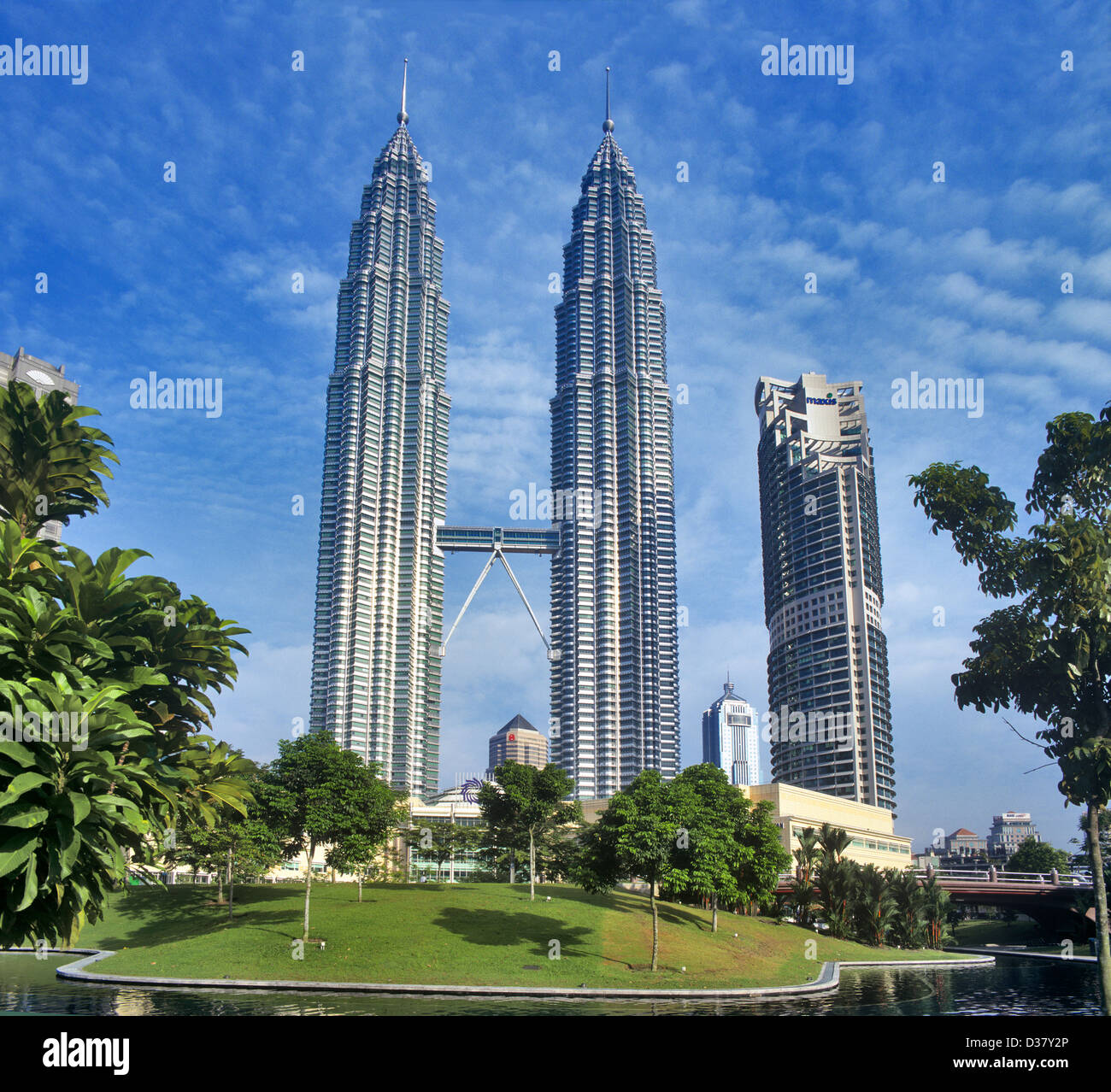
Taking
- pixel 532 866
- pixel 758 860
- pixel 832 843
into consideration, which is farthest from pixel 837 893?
pixel 532 866

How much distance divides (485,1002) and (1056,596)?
34516mm

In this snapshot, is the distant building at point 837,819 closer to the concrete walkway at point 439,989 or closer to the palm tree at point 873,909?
the palm tree at point 873,909

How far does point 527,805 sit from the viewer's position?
260 ft

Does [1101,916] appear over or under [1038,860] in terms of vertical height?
over

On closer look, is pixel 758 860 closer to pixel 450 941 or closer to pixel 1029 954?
pixel 450 941

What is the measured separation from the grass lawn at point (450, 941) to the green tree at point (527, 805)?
539 cm

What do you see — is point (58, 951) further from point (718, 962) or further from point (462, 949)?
point (718, 962)

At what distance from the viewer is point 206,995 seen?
4269cm

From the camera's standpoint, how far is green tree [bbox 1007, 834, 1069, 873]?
527 ft

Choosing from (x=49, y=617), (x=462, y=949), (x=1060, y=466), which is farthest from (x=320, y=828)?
(x=1060, y=466)

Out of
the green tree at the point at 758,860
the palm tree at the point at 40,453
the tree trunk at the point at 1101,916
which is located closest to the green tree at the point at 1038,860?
the green tree at the point at 758,860

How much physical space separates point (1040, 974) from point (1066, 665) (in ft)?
134

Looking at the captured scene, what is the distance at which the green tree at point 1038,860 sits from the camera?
160 metres

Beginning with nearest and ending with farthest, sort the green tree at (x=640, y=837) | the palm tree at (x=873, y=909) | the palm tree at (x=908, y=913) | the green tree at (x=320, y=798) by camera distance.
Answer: the green tree at (x=640, y=837) → the green tree at (x=320, y=798) → the palm tree at (x=873, y=909) → the palm tree at (x=908, y=913)
